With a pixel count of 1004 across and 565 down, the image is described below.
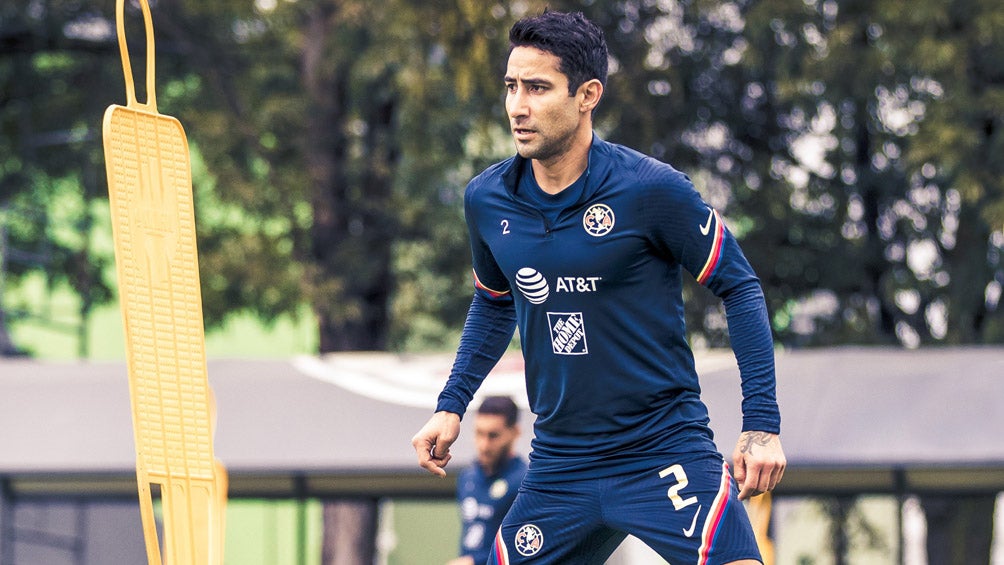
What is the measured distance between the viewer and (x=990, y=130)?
1234cm

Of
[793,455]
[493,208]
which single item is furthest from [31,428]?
[493,208]

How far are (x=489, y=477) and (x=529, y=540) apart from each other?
310 centimetres

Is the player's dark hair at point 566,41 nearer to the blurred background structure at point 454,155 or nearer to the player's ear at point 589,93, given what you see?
the player's ear at point 589,93

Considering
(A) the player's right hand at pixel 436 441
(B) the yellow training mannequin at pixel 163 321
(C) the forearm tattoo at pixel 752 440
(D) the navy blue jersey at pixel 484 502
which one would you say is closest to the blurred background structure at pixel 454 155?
(D) the navy blue jersey at pixel 484 502

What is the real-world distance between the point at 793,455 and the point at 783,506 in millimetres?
5398

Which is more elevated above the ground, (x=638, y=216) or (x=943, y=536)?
(x=638, y=216)

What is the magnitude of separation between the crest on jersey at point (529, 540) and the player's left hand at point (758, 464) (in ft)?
2.10

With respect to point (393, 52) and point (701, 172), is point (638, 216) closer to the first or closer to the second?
point (393, 52)

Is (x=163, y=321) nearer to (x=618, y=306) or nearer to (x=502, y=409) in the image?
(x=618, y=306)

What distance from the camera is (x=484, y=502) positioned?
274 inches

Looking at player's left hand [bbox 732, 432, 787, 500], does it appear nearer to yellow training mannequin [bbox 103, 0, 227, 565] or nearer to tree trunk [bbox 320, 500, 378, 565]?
yellow training mannequin [bbox 103, 0, 227, 565]

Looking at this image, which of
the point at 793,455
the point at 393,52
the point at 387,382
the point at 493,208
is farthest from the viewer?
the point at 393,52

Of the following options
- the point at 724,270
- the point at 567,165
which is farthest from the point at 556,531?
the point at 567,165

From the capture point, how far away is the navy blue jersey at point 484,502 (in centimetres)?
689
